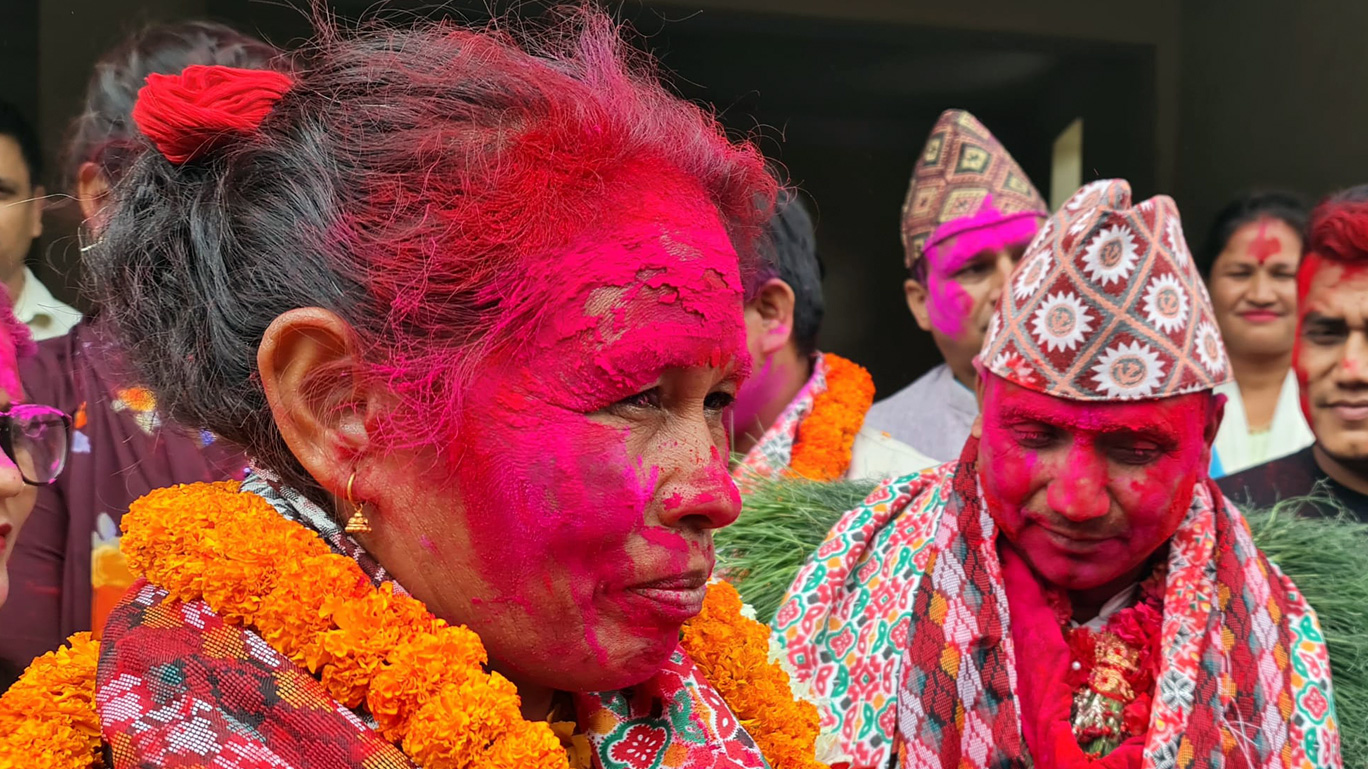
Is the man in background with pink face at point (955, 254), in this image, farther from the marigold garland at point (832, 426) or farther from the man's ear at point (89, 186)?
the man's ear at point (89, 186)

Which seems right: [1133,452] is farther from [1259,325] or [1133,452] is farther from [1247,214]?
[1247,214]

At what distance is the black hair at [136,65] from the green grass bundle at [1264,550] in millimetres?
1749

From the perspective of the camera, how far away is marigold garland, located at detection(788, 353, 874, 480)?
166 inches

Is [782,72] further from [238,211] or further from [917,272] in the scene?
[238,211]

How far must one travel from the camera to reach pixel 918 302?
5105mm

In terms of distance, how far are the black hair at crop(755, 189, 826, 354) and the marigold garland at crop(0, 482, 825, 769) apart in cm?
296

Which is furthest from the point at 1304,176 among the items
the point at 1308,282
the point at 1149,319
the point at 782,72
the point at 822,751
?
the point at 822,751

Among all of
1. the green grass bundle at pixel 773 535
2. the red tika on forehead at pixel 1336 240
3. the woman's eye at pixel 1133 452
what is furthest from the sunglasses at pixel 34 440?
the red tika on forehead at pixel 1336 240

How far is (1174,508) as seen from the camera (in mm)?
2891

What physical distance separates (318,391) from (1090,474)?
189cm

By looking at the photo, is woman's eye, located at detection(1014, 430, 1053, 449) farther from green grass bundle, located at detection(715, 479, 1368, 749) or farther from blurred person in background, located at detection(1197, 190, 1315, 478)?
blurred person in background, located at detection(1197, 190, 1315, 478)

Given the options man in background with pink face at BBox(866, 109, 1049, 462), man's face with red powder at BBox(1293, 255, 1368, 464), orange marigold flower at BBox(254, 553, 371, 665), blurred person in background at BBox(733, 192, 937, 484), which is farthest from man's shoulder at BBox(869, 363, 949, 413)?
orange marigold flower at BBox(254, 553, 371, 665)

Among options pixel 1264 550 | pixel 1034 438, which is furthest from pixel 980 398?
pixel 1264 550

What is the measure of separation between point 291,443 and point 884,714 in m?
1.83
